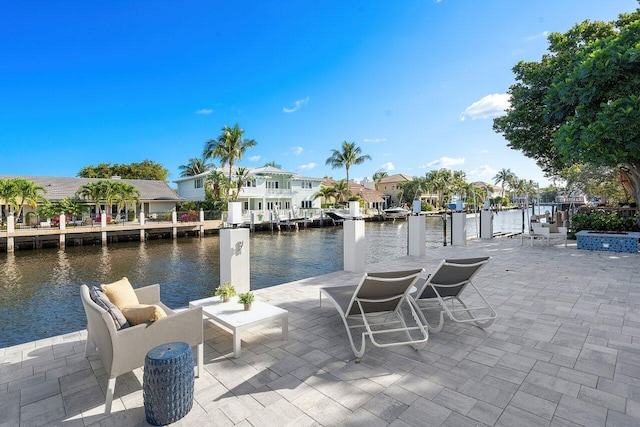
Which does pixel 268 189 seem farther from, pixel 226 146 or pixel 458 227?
pixel 458 227

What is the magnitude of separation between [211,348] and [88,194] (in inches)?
1178

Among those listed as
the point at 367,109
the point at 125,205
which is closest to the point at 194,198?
the point at 125,205

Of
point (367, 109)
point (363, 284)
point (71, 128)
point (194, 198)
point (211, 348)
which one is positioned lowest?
point (211, 348)

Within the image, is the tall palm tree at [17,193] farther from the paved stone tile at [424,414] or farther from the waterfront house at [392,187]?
the waterfront house at [392,187]

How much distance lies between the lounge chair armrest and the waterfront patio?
2.50ft

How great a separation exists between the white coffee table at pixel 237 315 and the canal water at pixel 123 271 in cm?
522

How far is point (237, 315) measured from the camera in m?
3.66

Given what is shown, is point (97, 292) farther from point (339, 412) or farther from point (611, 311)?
point (611, 311)

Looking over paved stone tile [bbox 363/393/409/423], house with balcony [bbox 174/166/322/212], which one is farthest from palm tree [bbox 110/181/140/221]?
paved stone tile [bbox 363/393/409/423]

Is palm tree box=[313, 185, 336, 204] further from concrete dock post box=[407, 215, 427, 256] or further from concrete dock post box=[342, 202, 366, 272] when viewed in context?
concrete dock post box=[342, 202, 366, 272]

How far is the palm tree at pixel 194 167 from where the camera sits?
47875 mm

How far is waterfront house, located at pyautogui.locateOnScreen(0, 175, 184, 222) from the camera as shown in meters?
27.4

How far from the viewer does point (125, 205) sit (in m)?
30.7

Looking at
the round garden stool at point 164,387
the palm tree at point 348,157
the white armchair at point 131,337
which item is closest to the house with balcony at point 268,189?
the palm tree at point 348,157
